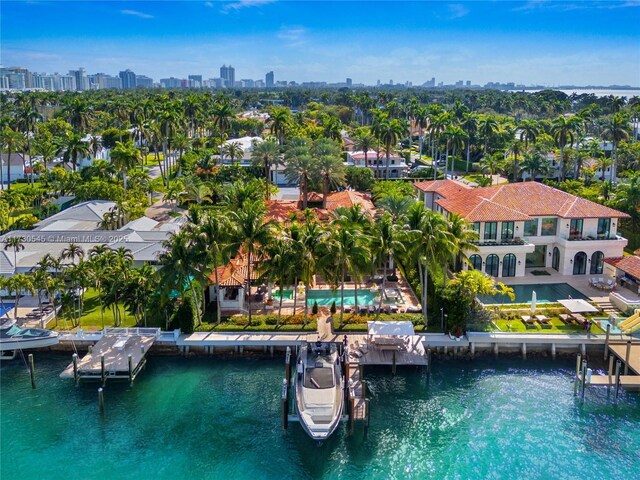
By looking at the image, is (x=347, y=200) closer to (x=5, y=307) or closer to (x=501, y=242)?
(x=501, y=242)

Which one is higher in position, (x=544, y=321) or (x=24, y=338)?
(x=544, y=321)

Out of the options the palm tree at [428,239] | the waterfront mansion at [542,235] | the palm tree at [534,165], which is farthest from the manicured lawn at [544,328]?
the palm tree at [534,165]

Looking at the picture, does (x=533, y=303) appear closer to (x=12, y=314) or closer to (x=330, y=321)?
(x=330, y=321)

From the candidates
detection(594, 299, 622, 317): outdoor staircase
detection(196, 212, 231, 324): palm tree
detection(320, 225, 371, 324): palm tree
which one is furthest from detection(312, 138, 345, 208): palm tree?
detection(594, 299, 622, 317): outdoor staircase

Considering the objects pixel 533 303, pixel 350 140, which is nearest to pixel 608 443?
pixel 533 303

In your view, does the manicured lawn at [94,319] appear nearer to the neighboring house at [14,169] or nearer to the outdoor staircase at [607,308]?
the outdoor staircase at [607,308]

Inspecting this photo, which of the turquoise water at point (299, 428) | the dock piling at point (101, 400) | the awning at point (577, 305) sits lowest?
the turquoise water at point (299, 428)

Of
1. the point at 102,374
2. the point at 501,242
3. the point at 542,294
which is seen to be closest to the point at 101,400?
the point at 102,374
